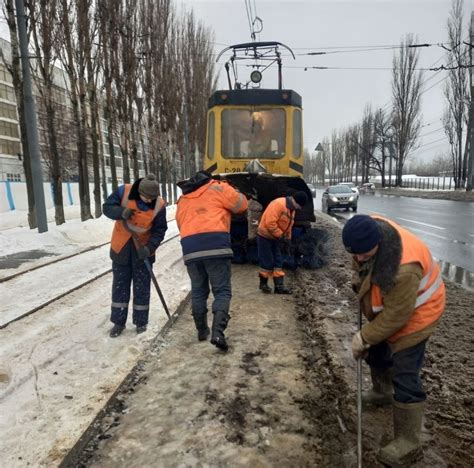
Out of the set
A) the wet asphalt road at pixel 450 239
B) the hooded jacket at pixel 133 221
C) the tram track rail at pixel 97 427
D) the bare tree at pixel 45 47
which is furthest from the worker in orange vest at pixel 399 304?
the bare tree at pixel 45 47

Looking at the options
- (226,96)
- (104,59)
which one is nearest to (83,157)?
(104,59)

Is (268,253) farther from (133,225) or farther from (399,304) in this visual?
(399,304)

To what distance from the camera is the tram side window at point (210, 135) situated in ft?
29.2

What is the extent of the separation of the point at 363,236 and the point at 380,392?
58.7 inches

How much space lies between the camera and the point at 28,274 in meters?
7.58

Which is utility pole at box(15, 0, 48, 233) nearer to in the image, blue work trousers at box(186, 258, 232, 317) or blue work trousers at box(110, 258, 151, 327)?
blue work trousers at box(110, 258, 151, 327)

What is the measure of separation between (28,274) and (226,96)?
516 centimetres

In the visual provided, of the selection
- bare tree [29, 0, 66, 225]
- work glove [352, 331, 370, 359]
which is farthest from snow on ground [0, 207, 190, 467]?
bare tree [29, 0, 66, 225]

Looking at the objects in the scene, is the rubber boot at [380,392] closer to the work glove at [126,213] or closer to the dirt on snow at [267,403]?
the dirt on snow at [267,403]

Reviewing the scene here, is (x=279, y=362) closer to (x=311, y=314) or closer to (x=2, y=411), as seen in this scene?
(x=311, y=314)

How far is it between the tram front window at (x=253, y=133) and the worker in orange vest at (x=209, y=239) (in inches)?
186

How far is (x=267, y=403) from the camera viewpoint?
320 centimetres

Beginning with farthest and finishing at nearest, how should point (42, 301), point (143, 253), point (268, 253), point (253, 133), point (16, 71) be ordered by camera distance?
point (16, 71) < point (253, 133) < point (268, 253) < point (42, 301) < point (143, 253)

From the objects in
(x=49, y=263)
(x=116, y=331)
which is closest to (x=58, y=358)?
(x=116, y=331)
